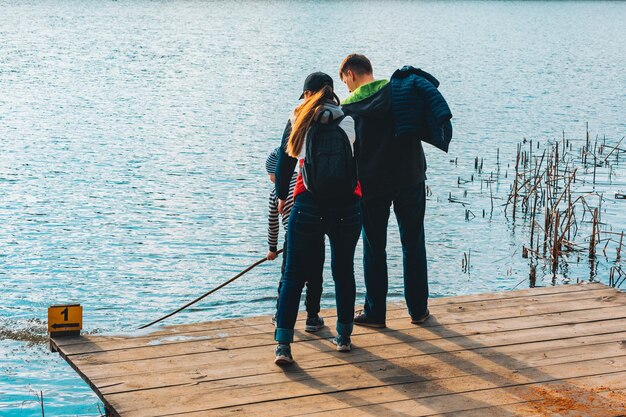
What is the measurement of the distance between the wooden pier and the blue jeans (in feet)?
0.73

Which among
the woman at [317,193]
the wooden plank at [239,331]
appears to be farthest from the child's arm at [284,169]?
the wooden plank at [239,331]

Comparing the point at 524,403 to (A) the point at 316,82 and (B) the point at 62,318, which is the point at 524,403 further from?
(B) the point at 62,318

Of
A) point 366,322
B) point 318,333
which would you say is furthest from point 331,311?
point 318,333

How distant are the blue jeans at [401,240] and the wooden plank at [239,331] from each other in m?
0.26

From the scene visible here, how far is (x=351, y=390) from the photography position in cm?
559

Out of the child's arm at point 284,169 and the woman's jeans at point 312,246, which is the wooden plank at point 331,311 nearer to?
the woman's jeans at point 312,246

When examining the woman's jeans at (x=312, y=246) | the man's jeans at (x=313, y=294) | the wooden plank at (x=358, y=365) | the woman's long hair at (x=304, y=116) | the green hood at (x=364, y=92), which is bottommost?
the wooden plank at (x=358, y=365)

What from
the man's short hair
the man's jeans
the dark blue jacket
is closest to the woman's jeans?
the man's jeans

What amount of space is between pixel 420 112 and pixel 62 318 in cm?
272

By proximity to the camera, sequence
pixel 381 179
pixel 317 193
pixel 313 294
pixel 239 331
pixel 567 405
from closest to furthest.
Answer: pixel 567 405 < pixel 317 193 < pixel 381 179 < pixel 313 294 < pixel 239 331

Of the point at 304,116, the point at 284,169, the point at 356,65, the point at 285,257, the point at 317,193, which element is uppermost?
Result: the point at 356,65

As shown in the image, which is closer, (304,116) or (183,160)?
(304,116)

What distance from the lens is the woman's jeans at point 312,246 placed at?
5.79m

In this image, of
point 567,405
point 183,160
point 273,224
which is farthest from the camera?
point 183,160
